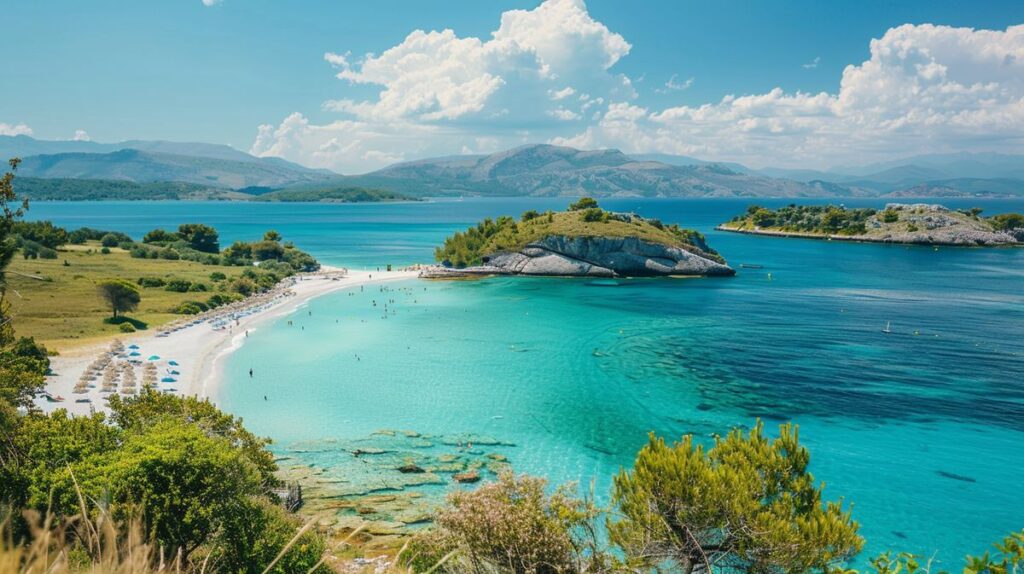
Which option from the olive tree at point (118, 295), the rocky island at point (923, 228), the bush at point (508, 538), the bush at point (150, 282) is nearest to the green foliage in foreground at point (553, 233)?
the bush at point (150, 282)

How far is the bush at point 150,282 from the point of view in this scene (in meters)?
86.7

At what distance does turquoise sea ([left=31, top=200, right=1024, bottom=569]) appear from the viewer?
3238 centimetres

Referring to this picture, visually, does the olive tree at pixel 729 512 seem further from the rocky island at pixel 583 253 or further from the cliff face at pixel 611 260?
the cliff face at pixel 611 260

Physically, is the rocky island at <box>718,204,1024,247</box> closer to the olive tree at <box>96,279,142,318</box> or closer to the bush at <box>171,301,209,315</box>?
the bush at <box>171,301,209,315</box>

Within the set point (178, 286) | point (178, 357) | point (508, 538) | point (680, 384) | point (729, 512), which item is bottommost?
point (178, 357)

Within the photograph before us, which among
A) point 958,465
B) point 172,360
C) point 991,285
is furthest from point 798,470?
point 991,285

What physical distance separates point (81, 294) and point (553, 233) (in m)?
84.2

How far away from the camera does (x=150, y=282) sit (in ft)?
286

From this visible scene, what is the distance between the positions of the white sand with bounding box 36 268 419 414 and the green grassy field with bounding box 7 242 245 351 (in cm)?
444

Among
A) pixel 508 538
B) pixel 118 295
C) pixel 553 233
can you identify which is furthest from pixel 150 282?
pixel 508 538

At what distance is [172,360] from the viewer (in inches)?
2061

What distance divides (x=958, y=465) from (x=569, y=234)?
88.6 metres

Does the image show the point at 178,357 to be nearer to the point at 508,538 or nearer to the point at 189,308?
the point at 189,308

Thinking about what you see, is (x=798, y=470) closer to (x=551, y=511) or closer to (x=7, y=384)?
(x=551, y=511)
